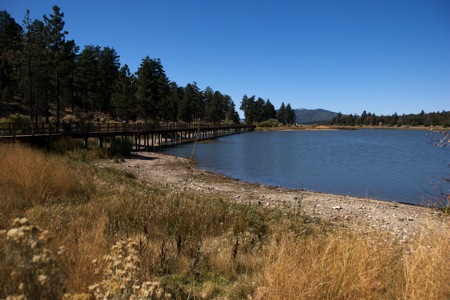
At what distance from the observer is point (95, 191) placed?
10.1 meters

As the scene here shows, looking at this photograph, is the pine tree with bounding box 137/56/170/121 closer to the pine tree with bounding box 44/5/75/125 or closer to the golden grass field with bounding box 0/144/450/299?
the pine tree with bounding box 44/5/75/125

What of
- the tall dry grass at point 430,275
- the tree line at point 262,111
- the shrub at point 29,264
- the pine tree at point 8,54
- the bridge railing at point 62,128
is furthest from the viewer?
the tree line at point 262,111

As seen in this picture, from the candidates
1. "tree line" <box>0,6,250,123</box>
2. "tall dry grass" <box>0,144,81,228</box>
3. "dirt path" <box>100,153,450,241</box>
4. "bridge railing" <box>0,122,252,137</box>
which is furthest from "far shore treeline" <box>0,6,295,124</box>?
"tall dry grass" <box>0,144,81,228</box>

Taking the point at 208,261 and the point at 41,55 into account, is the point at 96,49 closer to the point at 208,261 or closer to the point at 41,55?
the point at 41,55

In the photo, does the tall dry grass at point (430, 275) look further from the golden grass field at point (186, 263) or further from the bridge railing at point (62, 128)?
the bridge railing at point (62, 128)

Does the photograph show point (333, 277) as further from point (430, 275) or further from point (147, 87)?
point (147, 87)

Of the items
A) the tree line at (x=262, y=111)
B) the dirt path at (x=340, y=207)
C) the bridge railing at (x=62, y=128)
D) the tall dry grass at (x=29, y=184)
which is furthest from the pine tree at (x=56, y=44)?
the tree line at (x=262, y=111)

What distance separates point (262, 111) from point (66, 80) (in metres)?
134

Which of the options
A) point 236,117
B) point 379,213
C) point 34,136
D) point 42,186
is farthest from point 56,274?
point 236,117

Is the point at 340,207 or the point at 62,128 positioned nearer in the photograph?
the point at 340,207

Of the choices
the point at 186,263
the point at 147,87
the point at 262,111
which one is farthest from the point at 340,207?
the point at 262,111

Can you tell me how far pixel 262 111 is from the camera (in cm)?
18000

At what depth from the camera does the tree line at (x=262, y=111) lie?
16975cm

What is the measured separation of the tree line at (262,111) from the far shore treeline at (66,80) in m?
71.6
